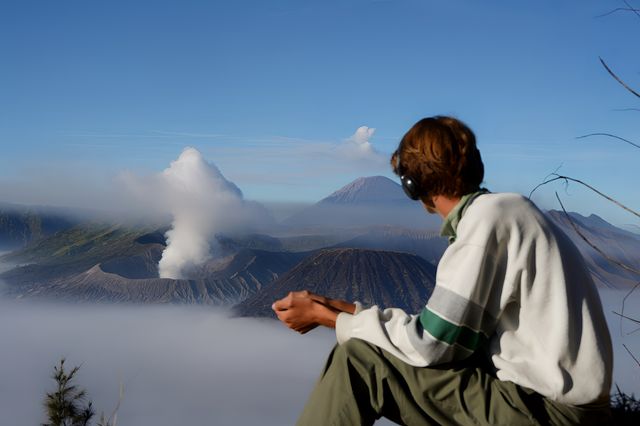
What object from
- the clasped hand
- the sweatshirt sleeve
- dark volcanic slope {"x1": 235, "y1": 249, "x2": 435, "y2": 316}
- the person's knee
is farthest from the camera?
dark volcanic slope {"x1": 235, "y1": 249, "x2": 435, "y2": 316}

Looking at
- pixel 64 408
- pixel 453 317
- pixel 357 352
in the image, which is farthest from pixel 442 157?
pixel 64 408

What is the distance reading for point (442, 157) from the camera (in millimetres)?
2289

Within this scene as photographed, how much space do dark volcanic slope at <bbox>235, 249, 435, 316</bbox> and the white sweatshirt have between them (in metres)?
153

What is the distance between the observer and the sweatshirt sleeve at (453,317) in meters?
2.09

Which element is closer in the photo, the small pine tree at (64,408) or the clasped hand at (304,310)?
the clasped hand at (304,310)

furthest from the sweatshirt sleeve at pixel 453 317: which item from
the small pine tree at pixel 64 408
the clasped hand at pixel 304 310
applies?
the small pine tree at pixel 64 408

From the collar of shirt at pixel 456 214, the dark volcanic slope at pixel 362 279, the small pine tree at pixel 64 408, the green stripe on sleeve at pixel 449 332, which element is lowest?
the dark volcanic slope at pixel 362 279

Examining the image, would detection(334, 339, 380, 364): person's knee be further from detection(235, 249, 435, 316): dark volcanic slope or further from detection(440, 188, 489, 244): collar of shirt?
detection(235, 249, 435, 316): dark volcanic slope

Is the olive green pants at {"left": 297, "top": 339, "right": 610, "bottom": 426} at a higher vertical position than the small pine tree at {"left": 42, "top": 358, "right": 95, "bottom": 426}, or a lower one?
higher

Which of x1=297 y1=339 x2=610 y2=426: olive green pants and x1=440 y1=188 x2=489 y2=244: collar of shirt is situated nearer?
x1=297 y1=339 x2=610 y2=426: olive green pants

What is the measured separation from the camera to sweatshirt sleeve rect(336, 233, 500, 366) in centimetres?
209

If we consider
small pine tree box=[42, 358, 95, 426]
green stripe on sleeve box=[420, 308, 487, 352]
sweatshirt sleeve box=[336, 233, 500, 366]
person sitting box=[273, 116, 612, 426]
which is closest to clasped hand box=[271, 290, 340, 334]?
person sitting box=[273, 116, 612, 426]

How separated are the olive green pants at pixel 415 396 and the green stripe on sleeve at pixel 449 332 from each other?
0.13m

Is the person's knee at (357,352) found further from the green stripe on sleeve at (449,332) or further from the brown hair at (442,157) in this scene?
the brown hair at (442,157)
